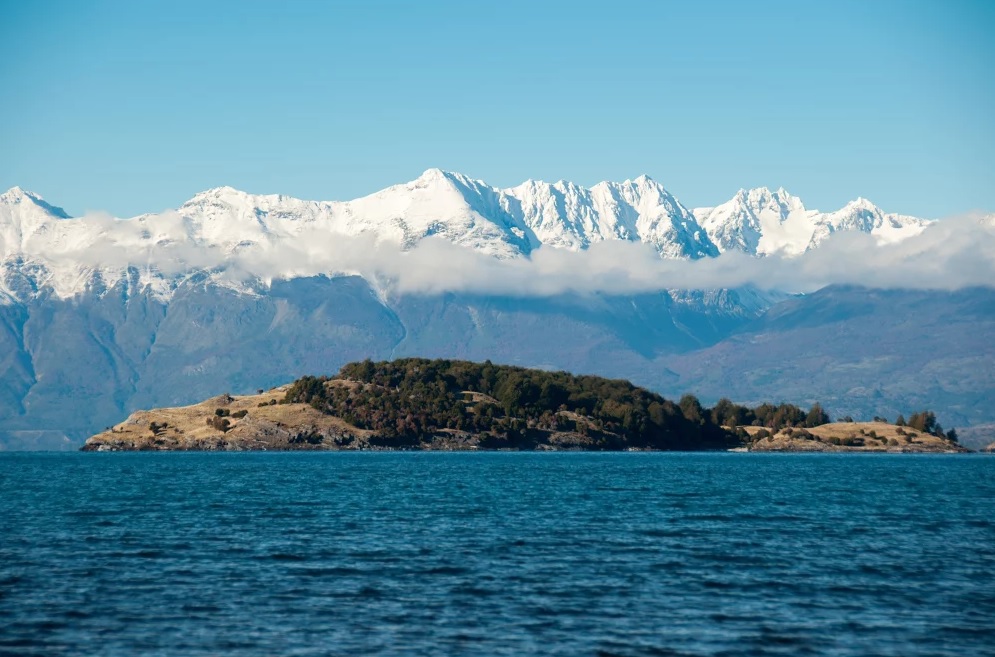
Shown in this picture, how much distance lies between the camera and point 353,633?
2265 inches

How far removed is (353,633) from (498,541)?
104 feet

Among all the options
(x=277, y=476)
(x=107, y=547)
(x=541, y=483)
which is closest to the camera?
(x=107, y=547)

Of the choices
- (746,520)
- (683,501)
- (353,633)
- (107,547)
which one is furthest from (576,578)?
(683,501)

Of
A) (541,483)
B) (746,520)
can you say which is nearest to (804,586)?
(746,520)

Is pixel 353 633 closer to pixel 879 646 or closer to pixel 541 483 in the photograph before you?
pixel 879 646

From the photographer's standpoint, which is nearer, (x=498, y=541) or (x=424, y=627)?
(x=424, y=627)

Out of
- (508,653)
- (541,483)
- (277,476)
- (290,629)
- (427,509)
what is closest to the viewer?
(508,653)

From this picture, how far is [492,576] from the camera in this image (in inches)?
2840

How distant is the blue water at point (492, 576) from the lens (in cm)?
5684

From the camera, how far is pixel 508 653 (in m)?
54.1

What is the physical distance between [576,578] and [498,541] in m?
17.3

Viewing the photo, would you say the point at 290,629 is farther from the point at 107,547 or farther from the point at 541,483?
the point at 541,483

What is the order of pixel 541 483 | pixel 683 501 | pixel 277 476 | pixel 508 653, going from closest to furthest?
1. pixel 508 653
2. pixel 683 501
3. pixel 541 483
4. pixel 277 476

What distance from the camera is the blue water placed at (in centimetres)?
5684
